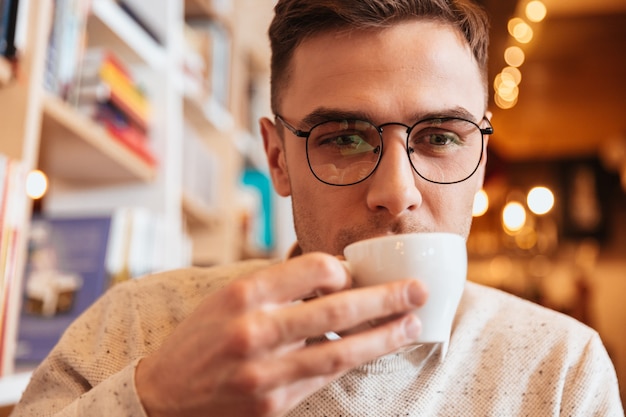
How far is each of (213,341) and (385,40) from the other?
628 mm

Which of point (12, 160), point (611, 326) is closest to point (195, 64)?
point (12, 160)

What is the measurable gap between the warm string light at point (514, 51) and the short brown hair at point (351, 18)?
240cm

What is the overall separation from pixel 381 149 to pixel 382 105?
70 millimetres

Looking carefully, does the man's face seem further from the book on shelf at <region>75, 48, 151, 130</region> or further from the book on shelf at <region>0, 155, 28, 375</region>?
the book on shelf at <region>75, 48, 151, 130</region>

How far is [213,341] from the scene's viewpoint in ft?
1.90

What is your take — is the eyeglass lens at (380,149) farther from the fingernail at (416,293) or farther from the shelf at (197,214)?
the shelf at (197,214)

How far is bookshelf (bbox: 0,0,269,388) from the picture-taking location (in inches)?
52.9

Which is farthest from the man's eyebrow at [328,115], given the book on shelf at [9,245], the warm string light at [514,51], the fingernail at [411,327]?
the warm string light at [514,51]

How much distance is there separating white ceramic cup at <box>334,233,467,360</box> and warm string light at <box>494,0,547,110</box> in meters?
2.94

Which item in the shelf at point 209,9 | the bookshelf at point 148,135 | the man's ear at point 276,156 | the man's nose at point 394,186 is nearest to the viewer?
the man's nose at point 394,186

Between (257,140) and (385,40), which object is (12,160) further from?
(257,140)

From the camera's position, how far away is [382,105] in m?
0.98

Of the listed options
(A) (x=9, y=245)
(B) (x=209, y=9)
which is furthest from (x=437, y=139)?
(B) (x=209, y=9)

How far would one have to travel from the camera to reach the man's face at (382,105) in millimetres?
939
